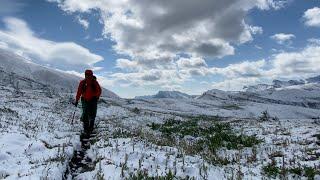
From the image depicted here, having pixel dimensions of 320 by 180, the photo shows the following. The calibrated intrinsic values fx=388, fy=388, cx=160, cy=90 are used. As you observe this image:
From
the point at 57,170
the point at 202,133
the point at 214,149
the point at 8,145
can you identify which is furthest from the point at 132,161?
the point at 202,133

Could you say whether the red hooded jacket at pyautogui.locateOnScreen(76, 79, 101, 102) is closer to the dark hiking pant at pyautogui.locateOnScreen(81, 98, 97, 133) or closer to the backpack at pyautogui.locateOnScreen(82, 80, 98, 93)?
the backpack at pyautogui.locateOnScreen(82, 80, 98, 93)

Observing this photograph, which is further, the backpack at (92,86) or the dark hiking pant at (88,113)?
the dark hiking pant at (88,113)

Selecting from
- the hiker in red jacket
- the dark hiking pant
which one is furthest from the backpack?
the dark hiking pant

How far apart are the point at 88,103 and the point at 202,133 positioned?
802cm

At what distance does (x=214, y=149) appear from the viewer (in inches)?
668

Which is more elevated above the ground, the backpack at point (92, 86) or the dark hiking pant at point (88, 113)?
the backpack at point (92, 86)

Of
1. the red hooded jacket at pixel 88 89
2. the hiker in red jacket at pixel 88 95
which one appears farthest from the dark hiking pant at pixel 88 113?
the red hooded jacket at pixel 88 89

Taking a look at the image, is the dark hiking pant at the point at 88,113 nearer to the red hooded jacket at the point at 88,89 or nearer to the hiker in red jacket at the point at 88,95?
the hiker in red jacket at the point at 88,95

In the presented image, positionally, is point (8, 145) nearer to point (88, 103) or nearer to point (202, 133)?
point (88, 103)

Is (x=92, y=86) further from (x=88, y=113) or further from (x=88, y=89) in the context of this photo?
(x=88, y=113)

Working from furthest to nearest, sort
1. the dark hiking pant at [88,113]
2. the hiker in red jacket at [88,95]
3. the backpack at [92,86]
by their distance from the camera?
the dark hiking pant at [88,113]
the backpack at [92,86]
the hiker in red jacket at [88,95]

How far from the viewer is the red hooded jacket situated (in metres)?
19.5

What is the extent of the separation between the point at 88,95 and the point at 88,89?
31 centimetres

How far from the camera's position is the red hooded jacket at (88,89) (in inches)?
769
